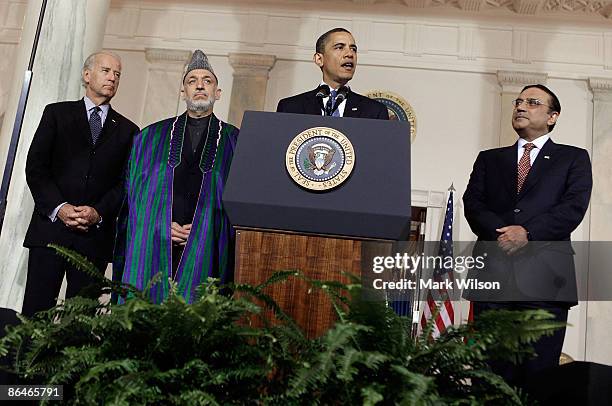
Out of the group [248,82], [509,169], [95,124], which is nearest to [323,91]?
[509,169]

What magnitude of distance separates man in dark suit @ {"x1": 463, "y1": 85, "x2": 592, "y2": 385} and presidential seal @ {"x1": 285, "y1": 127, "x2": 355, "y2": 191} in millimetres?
1125

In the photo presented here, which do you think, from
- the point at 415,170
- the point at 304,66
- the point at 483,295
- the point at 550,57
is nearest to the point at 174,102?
the point at 304,66

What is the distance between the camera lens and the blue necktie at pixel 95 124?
382cm

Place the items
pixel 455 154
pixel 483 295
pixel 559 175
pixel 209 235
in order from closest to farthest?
1. pixel 483 295
2. pixel 209 235
3. pixel 559 175
4. pixel 455 154

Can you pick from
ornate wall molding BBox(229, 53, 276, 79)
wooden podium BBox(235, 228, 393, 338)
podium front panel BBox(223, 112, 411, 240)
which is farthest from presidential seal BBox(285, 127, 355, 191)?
ornate wall molding BBox(229, 53, 276, 79)

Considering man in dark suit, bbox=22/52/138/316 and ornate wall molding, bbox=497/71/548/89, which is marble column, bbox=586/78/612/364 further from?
man in dark suit, bbox=22/52/138/316

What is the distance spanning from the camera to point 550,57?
9.31 metres

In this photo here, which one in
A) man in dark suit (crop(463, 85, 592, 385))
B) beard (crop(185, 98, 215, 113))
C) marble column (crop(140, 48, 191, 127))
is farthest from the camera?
marble column (crop(140, 48, 191, 127))

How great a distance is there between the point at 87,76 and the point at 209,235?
4.59 feet

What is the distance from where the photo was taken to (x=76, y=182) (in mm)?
3658

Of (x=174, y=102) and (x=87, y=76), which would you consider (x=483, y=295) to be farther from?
(x=174, y=102)

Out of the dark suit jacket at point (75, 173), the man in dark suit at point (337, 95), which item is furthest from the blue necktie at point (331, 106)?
the dark suit jacket at point (75, 173)

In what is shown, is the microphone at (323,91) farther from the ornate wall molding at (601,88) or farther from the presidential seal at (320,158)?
the ornate wall molding at (601,88)

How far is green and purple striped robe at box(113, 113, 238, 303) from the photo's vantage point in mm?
3051
